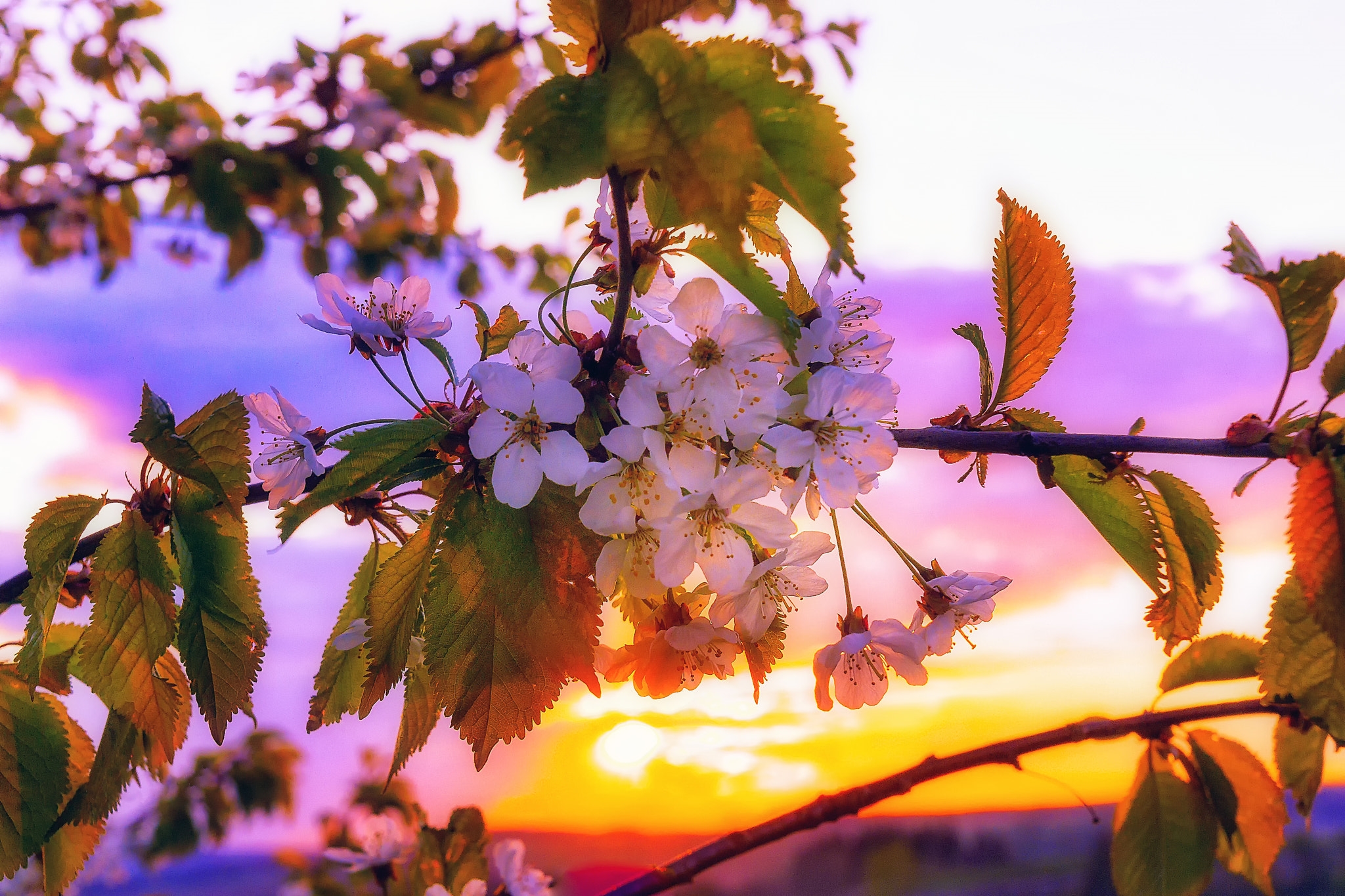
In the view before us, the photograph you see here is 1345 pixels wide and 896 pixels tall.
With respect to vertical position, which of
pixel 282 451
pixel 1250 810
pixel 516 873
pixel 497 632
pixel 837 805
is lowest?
pixel 516 873

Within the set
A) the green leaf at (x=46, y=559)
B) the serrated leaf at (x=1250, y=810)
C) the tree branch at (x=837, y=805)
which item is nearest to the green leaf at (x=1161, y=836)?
the serrated leaf at (x=1250, y=810)

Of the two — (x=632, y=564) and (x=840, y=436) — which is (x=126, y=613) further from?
(x=840, y=436)

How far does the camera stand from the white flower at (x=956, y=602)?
99 centimetres

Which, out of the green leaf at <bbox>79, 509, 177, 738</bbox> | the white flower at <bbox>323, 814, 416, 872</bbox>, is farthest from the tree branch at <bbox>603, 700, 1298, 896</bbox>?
the white flower at <bbox>323, 814, 416, 872</bbox>

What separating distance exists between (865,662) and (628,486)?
0.45m

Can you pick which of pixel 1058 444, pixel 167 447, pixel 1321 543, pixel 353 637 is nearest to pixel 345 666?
pixel 353 637

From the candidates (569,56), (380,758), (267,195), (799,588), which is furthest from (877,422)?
(380,758)

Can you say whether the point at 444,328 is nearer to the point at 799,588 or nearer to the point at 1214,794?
the point at 799,588

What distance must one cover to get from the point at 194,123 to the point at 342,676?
291 centimetres

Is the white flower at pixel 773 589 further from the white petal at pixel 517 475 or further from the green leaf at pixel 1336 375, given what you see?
the green leaf at pixel 1336 375

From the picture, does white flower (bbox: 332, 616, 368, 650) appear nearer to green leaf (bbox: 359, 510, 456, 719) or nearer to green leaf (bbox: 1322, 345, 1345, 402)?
green leaf (bbox: 359, 510, 456, 719)

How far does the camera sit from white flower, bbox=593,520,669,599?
2.65 ft

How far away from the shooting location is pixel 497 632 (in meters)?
0.81

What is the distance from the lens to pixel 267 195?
3139 mm
